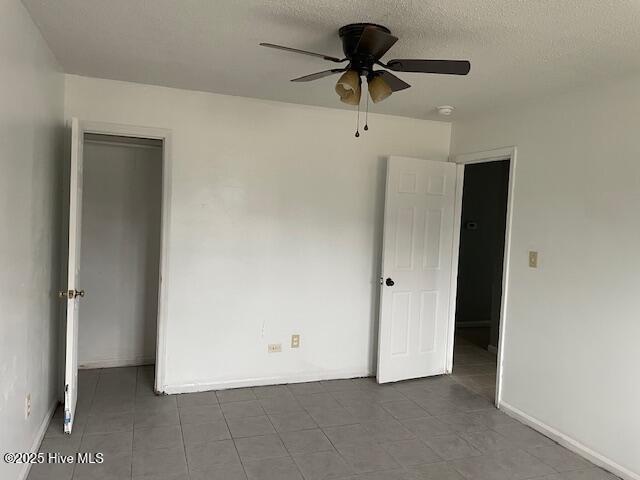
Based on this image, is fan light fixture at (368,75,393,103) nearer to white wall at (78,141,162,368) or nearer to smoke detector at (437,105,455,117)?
smoke detector at (437,105,455,117)

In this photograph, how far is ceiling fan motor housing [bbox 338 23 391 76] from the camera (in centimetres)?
222

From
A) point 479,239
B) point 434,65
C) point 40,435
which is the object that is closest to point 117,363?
point 40,435

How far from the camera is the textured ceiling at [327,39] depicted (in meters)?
2.09

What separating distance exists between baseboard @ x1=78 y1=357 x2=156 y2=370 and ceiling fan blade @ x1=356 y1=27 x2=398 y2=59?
3.39 metres

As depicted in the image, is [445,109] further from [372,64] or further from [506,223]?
[372,64]

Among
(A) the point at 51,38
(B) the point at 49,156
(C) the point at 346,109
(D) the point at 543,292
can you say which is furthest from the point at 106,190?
(D) the point at 543,292

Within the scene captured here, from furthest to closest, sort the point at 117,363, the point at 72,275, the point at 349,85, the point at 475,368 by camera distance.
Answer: the point at 475,368, the point at 117,363, the point at 72,275, the point at 349,85

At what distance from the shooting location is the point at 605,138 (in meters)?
2.95

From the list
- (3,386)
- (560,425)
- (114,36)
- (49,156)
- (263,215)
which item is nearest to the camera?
(3,386)

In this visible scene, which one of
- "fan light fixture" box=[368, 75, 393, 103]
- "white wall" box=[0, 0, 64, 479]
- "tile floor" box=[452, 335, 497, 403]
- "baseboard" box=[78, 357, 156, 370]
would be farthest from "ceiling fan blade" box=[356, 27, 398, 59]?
"baseboard" box=[78, 357, 156, 370]

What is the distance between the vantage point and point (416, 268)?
4191mm

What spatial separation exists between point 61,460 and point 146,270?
1954 mm

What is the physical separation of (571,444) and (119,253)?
3773 millimetres

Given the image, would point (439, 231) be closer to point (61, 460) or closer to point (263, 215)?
A: point (263, 215)
